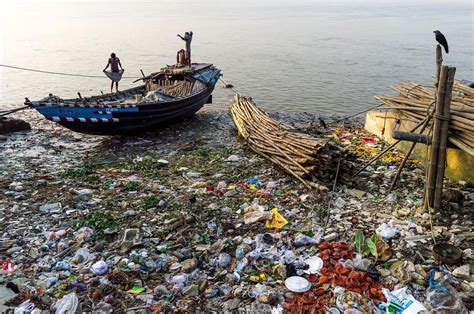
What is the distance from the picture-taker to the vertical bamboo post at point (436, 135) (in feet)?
20.0

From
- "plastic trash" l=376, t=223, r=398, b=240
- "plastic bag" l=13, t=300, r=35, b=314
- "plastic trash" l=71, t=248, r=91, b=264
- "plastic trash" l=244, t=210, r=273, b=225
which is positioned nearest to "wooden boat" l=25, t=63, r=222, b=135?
"plastic trash" l=71, t=248, r=91, b=264

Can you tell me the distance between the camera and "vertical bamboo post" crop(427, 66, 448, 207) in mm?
6109

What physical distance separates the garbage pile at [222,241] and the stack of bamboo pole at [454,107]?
96cm

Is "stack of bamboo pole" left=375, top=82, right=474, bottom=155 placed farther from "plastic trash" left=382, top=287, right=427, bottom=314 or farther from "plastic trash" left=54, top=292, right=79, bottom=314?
"plastic trash" left=54, top=292, right=79, bottom=314

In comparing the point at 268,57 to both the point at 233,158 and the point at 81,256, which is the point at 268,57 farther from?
the point at 81,256

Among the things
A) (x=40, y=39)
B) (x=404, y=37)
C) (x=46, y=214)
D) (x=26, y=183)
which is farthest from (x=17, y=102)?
(x=404, y=37)

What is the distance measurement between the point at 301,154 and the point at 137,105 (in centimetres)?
520

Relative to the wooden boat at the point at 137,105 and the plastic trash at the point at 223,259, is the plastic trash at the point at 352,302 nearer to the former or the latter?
the plastic trash at the point at 223,259

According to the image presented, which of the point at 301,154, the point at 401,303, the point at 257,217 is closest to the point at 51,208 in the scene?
the point at 257,217

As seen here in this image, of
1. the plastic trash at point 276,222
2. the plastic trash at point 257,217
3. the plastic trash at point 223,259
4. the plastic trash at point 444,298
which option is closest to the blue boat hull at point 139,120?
the plastic trash at point 257,217

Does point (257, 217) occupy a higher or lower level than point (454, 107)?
lower

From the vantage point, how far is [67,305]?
14.9 ft

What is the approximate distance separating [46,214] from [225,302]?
12.2 ft

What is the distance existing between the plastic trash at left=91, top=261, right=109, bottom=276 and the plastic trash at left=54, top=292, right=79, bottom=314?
20.8 inches
